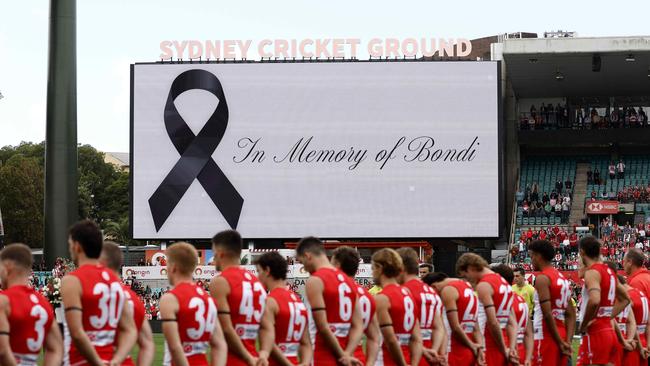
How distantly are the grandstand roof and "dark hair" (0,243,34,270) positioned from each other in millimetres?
48398

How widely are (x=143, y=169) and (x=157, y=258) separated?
4876 millimetres

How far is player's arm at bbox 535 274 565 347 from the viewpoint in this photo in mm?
13625

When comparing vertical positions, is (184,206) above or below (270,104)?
below

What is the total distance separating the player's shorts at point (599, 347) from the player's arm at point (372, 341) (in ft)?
12.9

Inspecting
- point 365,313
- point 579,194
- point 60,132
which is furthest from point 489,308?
point 579,194

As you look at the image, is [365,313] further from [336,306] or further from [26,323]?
[26,323]

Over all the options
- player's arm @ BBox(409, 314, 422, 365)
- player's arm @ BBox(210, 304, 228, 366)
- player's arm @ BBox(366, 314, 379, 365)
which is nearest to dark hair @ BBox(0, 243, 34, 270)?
player's arm @ BBox(210, 304, 228, 366)

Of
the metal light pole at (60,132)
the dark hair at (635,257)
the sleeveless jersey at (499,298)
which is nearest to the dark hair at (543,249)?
the sleeveless jersey at (499,298)

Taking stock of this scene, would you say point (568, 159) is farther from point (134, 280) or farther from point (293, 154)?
point (134, 280)

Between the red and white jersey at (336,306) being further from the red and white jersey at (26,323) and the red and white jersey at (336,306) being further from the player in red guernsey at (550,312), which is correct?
the player in red guernsey at (550,312)

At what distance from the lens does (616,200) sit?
2365 inches

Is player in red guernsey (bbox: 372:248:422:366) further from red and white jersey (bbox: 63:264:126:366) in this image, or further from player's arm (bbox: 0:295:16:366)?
player's arm (bbox: 0:295:16:366)

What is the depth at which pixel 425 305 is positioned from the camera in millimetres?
11703

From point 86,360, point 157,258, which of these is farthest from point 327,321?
point 157,258
